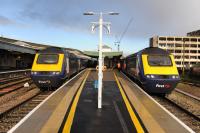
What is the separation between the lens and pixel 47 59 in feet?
75.7

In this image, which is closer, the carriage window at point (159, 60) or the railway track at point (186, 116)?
the railway track at point (186, 116)

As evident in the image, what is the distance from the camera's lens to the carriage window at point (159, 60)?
21219mm

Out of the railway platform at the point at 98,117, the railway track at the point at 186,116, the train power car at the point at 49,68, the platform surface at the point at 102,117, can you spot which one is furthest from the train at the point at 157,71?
the train power car at the point at 49,68

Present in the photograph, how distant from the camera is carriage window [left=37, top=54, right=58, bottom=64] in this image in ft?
75.4

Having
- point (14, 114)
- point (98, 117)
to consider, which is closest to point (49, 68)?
point (14, 114)

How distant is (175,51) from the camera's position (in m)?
150

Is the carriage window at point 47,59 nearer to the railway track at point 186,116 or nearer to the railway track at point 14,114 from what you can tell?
the railway track at point 14,114

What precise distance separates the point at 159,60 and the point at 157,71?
119 cm

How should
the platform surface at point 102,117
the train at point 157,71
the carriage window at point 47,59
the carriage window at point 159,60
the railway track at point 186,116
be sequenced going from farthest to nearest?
the carriage window at point 47,59, the carriage window at point 159,60, the train at point 157,71, the railway track at point 186,116, the platform surface at point 102,117

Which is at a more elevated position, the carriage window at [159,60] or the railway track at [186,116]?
the carriage window at [159,60]

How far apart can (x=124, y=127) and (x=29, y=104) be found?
8.33 m

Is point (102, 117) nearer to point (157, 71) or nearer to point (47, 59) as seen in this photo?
point (157, 71)

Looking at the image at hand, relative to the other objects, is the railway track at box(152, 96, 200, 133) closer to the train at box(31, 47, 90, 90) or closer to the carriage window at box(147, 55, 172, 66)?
the carriage window at box(147, 55, 172, 66)

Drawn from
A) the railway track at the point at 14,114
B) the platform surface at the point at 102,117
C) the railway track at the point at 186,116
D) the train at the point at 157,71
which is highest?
the train at the point at 157,71
